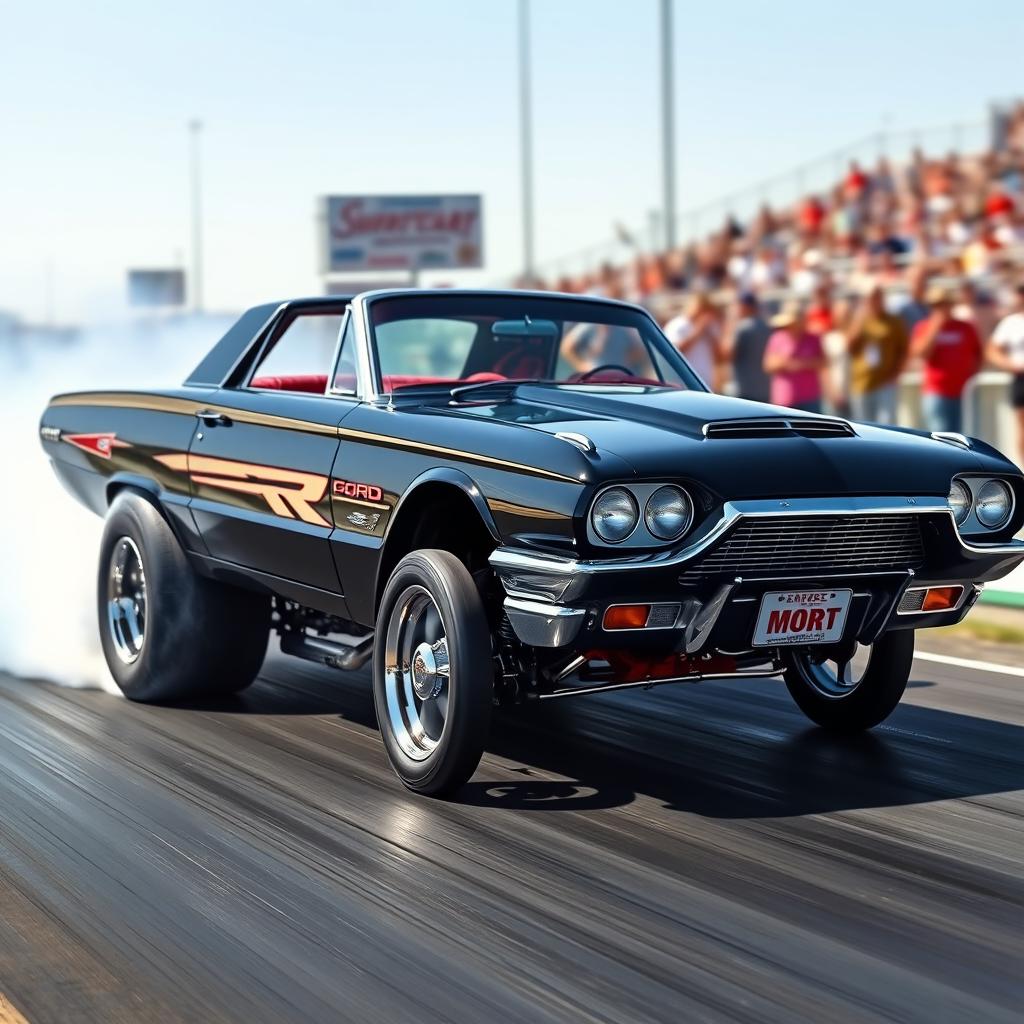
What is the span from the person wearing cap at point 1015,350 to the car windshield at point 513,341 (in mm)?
5566

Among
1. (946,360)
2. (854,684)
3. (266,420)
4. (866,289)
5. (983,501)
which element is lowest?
(854,684)

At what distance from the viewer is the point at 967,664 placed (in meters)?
8.05

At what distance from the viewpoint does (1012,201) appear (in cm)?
1820

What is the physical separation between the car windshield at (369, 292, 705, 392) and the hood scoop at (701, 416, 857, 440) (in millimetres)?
1060

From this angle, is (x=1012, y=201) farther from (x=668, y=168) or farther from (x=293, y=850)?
(x=293, y=850)

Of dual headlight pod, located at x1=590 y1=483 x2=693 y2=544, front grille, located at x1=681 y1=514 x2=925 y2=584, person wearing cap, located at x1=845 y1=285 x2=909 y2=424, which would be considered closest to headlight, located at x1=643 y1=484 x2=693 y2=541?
dual headlight pod, located at x1=590 y1=483 x2=693 y2=544

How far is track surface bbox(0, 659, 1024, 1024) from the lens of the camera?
361cm

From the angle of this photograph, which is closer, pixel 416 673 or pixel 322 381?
pixel 416 673

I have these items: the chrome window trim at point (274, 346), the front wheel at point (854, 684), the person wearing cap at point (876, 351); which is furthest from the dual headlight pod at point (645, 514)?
the person wearing cap at point (876, 351)

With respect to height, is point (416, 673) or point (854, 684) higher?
point (416, 673)

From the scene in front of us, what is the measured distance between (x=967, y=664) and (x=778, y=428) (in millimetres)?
3206

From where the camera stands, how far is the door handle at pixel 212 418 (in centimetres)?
663

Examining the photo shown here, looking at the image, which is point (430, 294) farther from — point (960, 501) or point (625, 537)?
point (960, 501)

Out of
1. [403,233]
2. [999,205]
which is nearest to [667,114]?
[999,205]
